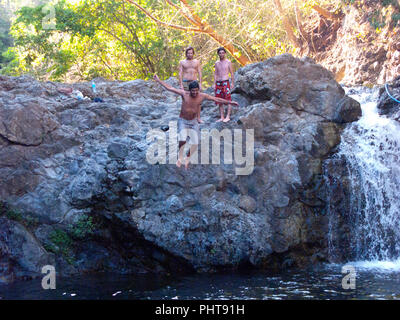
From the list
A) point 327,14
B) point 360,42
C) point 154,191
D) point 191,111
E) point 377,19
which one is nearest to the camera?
point 191,111

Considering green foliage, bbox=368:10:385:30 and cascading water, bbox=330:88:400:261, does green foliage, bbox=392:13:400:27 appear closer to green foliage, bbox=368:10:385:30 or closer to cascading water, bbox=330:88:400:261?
green foliage, bbox=368:10:385:30

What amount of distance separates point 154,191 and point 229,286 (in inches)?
84.3

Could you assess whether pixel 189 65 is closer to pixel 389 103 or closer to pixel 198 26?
pixel 389 103

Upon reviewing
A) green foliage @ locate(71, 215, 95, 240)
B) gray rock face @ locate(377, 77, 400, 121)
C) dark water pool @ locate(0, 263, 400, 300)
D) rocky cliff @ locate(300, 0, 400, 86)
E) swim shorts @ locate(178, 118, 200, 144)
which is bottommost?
dark water pool @ locate(0, 263, 400, 300)

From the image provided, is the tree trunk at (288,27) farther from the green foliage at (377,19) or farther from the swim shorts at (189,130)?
the swim shorts at (189,130)

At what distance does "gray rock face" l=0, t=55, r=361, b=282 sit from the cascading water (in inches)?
19.7

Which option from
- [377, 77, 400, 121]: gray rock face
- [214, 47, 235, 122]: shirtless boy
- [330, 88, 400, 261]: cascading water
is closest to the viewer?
[330, 88, 400, 261]: cascading water

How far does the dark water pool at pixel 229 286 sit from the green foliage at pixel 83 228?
0.74 metres

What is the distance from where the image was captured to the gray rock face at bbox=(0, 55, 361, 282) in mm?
6898

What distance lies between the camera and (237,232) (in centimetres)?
695

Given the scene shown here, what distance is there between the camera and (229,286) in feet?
19.5

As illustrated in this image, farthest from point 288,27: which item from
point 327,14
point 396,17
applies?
point 396,17

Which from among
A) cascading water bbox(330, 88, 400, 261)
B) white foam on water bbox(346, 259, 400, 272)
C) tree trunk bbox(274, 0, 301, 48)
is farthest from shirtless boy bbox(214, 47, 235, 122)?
tree trunk bbox(274, 0, 301, 48)

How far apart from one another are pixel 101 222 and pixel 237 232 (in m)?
2.27
